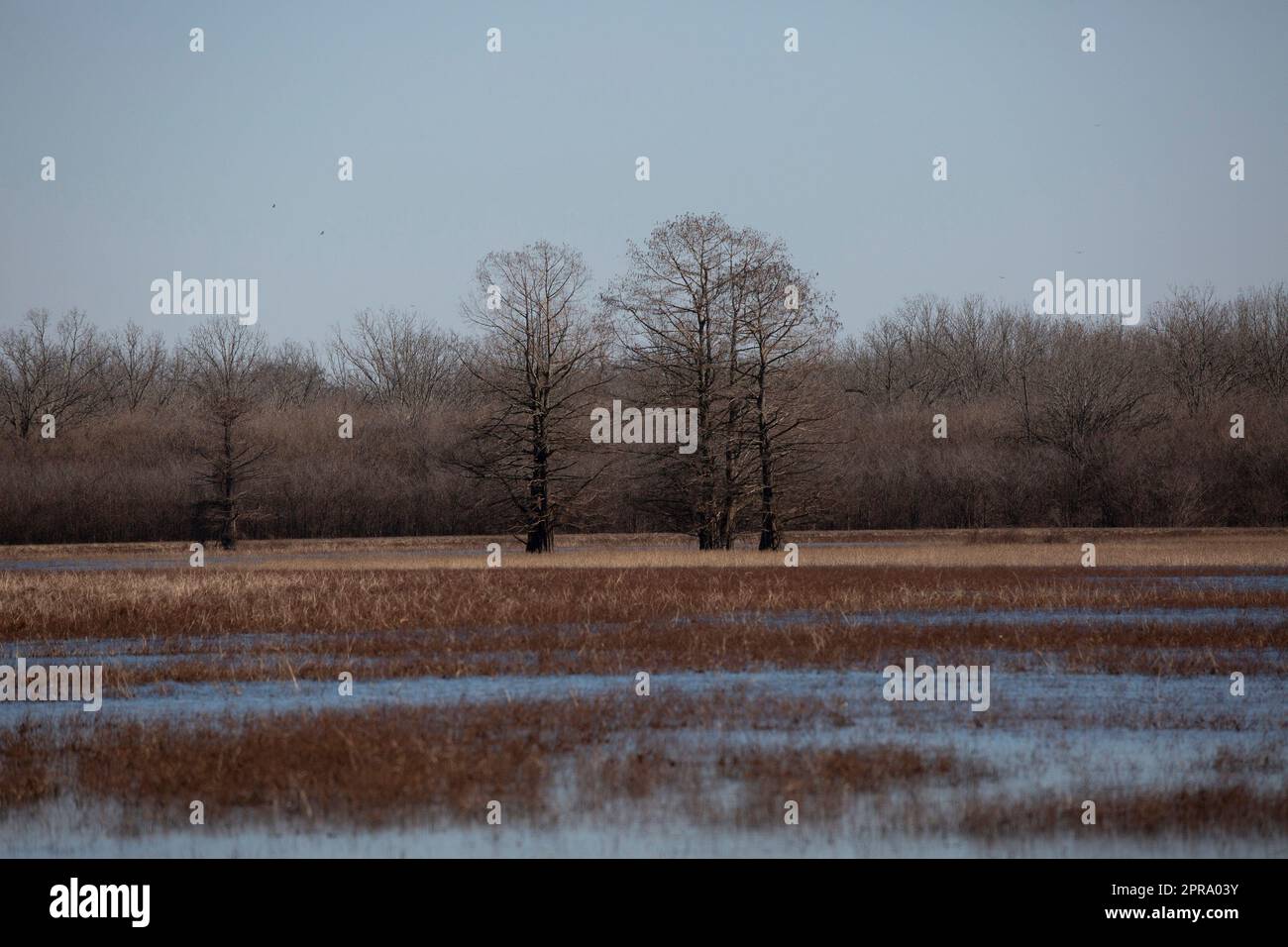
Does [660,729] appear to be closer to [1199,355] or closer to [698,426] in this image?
[698,426]

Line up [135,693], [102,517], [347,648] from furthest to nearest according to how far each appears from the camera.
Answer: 1. [102,517]
2. [347,648]
3. [135,693]

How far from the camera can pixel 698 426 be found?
57938 mm

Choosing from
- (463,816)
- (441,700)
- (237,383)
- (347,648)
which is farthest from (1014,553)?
(237,383)

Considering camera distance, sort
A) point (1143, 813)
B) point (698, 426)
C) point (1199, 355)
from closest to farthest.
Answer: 1. point (1143, 813)
2. point (698, 426)
3. point (1199, 355)

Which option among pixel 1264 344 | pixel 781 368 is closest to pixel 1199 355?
pixel 1264 344

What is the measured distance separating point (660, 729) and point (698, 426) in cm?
4287

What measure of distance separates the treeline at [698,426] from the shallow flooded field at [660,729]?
30.3 m

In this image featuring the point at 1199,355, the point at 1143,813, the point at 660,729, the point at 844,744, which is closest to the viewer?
the point at 1143,813

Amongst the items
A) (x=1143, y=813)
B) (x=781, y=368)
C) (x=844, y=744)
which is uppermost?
(x=781, y=368)

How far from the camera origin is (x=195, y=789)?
13086 millimetres
